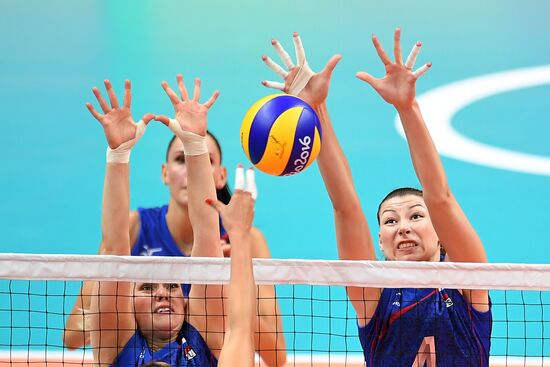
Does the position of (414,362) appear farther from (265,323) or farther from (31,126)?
(31,126)

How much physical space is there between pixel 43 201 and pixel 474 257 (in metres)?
6.42

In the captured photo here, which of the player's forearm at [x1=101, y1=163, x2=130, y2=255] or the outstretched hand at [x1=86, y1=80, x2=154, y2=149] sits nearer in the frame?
the player's forearm at [x1=101, y1=163, x2=130, y2=255]

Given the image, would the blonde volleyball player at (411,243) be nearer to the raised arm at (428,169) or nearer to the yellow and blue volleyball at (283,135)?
the raised arm at (428,169)

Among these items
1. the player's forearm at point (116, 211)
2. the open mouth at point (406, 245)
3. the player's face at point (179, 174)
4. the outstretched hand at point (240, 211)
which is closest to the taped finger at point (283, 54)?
the player's forearm at point (116, 211)

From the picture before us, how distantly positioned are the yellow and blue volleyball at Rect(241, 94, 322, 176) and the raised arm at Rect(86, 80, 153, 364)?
2.22 ft

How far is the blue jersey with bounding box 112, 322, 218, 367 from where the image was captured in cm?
513

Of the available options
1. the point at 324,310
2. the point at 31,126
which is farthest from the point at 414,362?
the point at 31,126

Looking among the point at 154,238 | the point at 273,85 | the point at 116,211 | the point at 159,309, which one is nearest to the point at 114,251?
the point at 116,211

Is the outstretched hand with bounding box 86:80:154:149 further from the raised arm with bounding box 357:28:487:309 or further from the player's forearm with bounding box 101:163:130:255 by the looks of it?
the raised arm with bounding box 357:28:487:309

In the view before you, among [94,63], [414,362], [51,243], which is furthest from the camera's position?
[94,63]

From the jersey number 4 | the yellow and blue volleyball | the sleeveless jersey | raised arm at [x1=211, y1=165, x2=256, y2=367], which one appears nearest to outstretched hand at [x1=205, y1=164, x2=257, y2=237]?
raised arm at [x1=211, y1=165, x2=256, y2=367]

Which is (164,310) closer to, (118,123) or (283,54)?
(118,123)

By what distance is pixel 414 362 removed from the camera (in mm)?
4965

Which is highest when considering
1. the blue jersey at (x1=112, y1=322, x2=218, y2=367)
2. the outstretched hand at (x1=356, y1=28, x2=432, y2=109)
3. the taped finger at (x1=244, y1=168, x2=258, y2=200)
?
the outstretched hand at (x1=356, y1=28, x2=432, y2=109)
